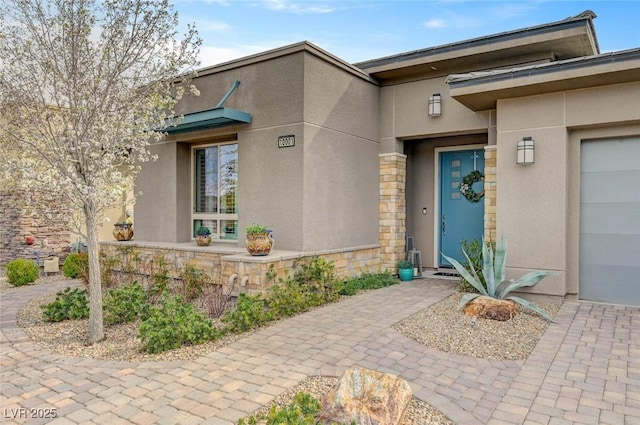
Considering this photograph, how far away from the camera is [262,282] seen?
230 inches

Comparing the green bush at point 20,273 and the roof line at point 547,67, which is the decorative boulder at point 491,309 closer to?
the roof line at point 547,67

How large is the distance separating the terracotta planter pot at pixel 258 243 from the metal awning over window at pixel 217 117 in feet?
6.75

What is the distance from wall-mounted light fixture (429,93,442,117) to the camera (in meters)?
7.66

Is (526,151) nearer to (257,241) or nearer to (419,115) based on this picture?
(419,115)

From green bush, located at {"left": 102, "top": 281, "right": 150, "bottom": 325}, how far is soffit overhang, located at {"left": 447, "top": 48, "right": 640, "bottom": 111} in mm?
5379

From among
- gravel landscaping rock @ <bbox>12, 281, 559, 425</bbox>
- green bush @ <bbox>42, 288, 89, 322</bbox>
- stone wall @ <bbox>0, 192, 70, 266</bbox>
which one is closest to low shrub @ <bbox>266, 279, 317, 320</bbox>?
gravel landscaping rock @ <bbox>12, 281, 559, 425</bbox>

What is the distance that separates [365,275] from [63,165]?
510cm

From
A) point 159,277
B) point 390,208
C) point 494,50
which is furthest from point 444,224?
point 159,277

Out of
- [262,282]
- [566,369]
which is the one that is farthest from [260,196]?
[566,369]

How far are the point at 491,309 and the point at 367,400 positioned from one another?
311 centimetres

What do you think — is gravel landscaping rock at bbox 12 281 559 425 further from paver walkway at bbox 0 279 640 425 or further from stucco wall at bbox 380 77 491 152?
stucco wall at bbox 380 77 491 152

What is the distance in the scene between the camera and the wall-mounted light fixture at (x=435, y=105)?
25.1 ft

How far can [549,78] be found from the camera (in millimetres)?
5691

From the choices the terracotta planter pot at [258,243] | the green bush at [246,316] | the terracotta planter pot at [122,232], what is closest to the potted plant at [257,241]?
the terracotta planter pot at [258,243]
